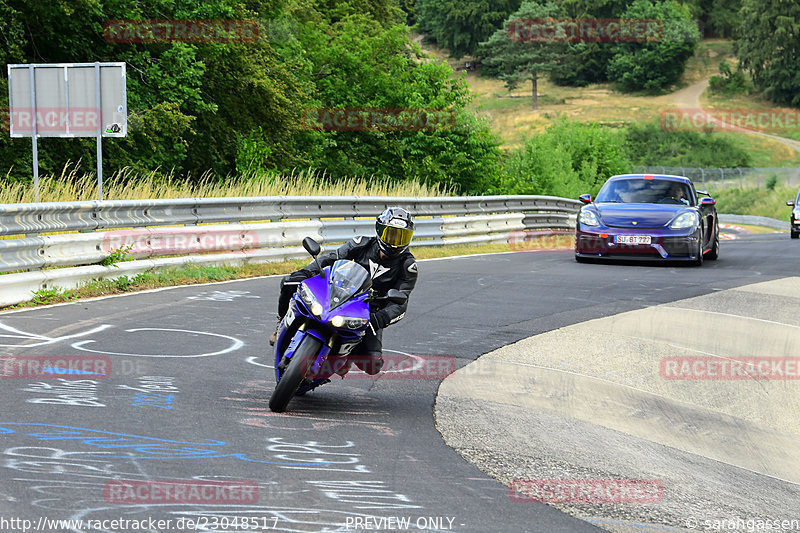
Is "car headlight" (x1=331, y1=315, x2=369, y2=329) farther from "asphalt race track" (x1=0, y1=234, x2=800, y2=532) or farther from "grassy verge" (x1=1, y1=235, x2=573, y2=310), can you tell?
"grassy verge" (x1=1, y1=235, x2=573, y2=310)

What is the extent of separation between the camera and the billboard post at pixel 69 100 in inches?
566

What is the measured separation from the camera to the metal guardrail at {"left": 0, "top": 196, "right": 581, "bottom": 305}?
11.0 meters

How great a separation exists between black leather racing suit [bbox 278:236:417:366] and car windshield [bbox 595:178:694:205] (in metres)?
12.0

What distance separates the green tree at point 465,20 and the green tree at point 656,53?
1763 centimetres

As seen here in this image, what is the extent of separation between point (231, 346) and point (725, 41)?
140338mm

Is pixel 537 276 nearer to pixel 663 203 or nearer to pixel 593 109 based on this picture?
pixel 663 203

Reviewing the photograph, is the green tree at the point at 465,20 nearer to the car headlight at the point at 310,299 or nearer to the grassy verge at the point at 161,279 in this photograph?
the grassy verge at the point at 161,279

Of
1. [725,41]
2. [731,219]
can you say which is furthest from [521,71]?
[731,219]

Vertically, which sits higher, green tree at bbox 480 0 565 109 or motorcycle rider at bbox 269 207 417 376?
green tree at bbox 480 0 565 109

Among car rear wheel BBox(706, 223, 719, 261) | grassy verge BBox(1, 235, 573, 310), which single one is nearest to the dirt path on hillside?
car rear wheel BBox(706, 223, 719, 261)

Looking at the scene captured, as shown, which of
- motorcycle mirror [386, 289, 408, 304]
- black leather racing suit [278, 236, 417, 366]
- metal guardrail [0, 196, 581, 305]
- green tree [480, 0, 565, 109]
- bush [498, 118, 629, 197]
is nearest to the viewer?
motorcycle mirror [386, 289, 408, 304]

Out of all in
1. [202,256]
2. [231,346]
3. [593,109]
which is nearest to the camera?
[231,346]

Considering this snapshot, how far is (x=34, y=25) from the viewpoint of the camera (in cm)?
2458

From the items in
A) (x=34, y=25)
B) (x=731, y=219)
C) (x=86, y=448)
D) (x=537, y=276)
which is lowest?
(x=731, y=219)
